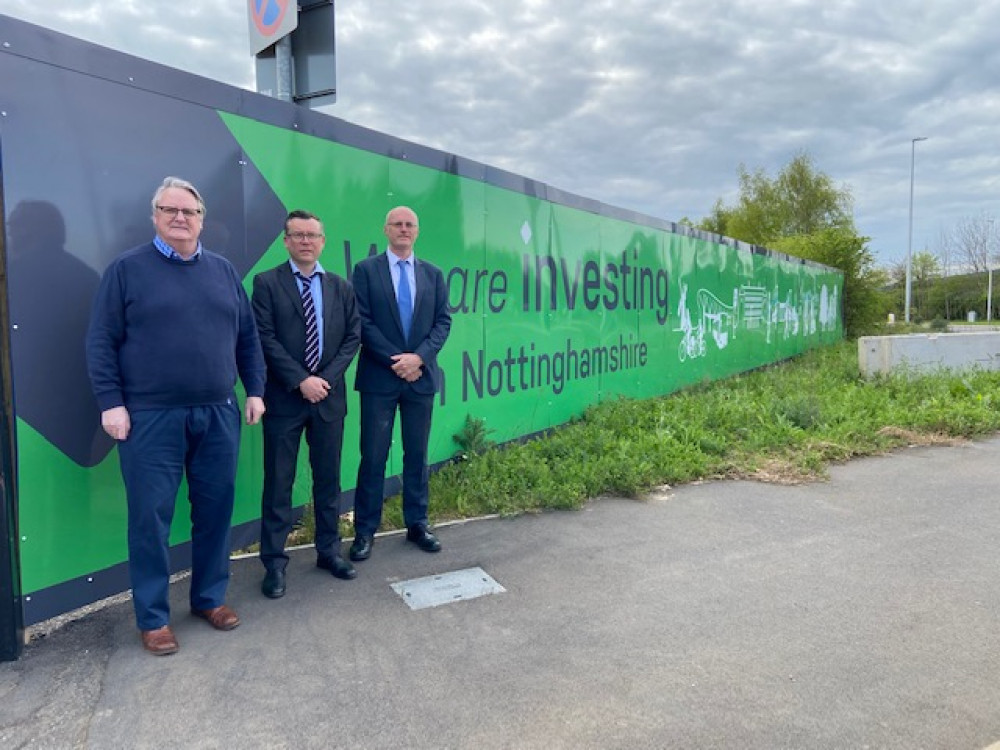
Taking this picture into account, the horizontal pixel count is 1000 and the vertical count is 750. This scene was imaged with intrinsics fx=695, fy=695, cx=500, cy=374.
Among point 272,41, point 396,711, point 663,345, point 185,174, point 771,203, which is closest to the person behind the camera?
point 396,711

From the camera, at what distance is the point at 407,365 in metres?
3.95

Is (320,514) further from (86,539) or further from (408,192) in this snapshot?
(408,192)

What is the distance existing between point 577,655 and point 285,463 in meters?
1.74

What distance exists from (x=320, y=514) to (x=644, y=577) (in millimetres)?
1787

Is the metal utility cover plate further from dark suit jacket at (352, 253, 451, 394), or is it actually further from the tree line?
the tree line

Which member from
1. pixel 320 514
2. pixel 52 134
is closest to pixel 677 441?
pixel 320 514

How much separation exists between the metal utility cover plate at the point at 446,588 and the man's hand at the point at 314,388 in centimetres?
106

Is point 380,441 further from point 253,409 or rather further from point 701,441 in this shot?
point 701,441

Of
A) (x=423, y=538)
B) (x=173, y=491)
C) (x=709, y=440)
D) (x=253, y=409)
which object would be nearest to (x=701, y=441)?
(x=709, y=440)

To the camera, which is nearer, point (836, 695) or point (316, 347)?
point (836, 695)

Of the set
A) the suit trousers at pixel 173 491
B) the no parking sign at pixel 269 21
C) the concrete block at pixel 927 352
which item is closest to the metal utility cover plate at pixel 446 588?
the suit trousers at pixel 173 491

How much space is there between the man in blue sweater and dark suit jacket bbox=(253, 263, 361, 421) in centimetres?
37

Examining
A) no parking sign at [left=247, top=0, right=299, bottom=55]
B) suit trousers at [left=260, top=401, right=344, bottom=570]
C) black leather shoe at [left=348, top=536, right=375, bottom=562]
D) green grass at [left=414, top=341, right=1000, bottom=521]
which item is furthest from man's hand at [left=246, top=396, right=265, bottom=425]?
no parking sign at [left=247, top=0, right=299, bottom=55]

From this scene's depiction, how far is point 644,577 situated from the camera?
12.4ft
